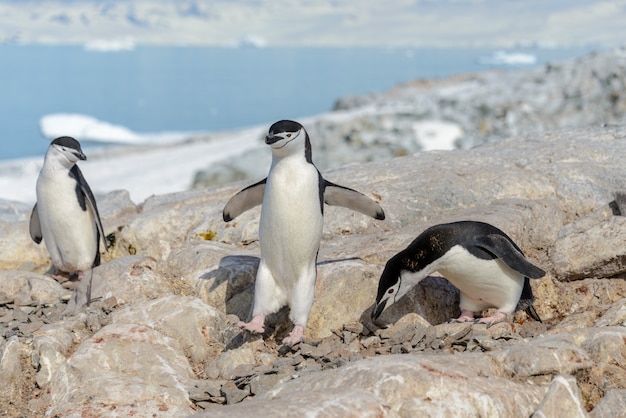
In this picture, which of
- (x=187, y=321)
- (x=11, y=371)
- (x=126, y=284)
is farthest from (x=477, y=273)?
(x=11, y=371)

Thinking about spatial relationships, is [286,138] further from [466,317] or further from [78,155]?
[78,155]

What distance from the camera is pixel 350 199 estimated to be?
4785mm

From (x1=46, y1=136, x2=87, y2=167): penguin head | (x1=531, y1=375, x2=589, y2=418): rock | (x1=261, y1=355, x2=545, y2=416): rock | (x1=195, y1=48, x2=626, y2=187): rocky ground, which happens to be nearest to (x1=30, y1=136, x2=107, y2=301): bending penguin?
(x1=46, y1=136, x2=87, y2=167): penguin head

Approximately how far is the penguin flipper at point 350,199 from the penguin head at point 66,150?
73.9 inches

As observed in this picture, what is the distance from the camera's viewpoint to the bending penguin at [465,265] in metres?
4.35

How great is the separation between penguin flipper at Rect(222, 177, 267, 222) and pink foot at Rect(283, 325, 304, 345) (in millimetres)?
861

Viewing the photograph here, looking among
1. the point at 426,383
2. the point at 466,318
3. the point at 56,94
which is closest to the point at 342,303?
the point at 466,318

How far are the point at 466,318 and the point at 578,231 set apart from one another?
1.17 metres

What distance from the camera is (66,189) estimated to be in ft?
18.9

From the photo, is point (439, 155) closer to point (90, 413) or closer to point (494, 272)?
point (494, 272)

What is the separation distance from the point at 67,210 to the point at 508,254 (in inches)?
122

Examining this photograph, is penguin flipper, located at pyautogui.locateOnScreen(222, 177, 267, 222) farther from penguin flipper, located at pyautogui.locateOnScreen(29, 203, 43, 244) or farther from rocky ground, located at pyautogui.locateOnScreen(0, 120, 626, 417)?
penguin flipper, located at pyautogui.locateOnScreen(29, 203, 43, 244)

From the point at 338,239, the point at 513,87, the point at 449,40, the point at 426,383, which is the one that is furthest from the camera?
the point at 449,40

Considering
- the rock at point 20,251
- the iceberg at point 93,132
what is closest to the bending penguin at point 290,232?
the rock at point 20,251
